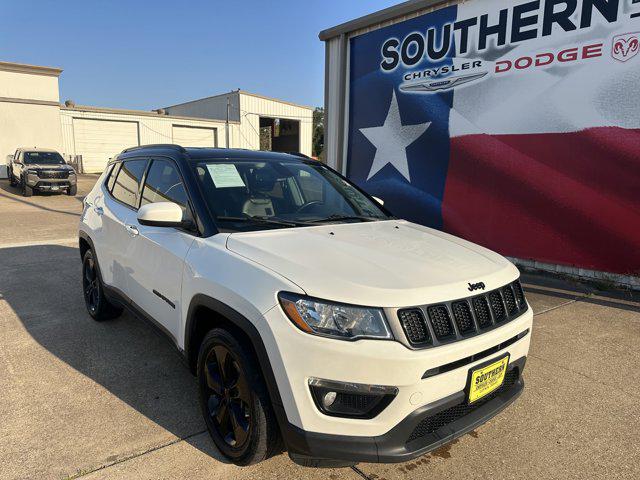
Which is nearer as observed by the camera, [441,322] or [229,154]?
[441,322]

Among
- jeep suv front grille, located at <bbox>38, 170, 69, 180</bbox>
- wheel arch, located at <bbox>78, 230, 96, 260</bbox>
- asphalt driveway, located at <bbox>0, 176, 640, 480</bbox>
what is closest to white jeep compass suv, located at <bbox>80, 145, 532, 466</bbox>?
asphalt driveway, located at <bbox>0, 176, 640, 480</bbox>

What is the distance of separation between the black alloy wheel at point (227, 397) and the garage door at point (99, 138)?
27.6 meters

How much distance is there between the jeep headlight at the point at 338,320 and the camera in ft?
6.24

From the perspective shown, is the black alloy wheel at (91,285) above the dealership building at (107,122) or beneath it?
beneath

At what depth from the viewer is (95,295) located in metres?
4.39

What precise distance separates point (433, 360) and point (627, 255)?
520 cm

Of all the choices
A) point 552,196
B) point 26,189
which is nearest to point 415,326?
point 552,196

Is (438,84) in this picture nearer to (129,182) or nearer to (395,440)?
(129,182)

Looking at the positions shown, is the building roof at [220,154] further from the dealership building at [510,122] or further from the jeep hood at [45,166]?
the jeep hood at [45,166]

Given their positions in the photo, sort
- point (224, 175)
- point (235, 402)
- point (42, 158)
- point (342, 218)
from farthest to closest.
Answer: point (42, 158), point (342, 218), point (224, 175), point (235, 402)

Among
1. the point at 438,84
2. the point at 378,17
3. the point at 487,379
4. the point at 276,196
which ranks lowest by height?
the point at 487,379


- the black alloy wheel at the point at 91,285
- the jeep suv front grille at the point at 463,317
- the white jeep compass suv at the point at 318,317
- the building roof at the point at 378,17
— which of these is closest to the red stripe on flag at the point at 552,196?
the building roof at the point at 378,17

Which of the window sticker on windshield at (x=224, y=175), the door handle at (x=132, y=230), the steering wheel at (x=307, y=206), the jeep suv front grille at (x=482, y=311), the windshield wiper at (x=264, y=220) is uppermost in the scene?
the window sticker on windshield at (x=224, y=175)

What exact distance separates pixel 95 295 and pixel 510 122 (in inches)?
233
